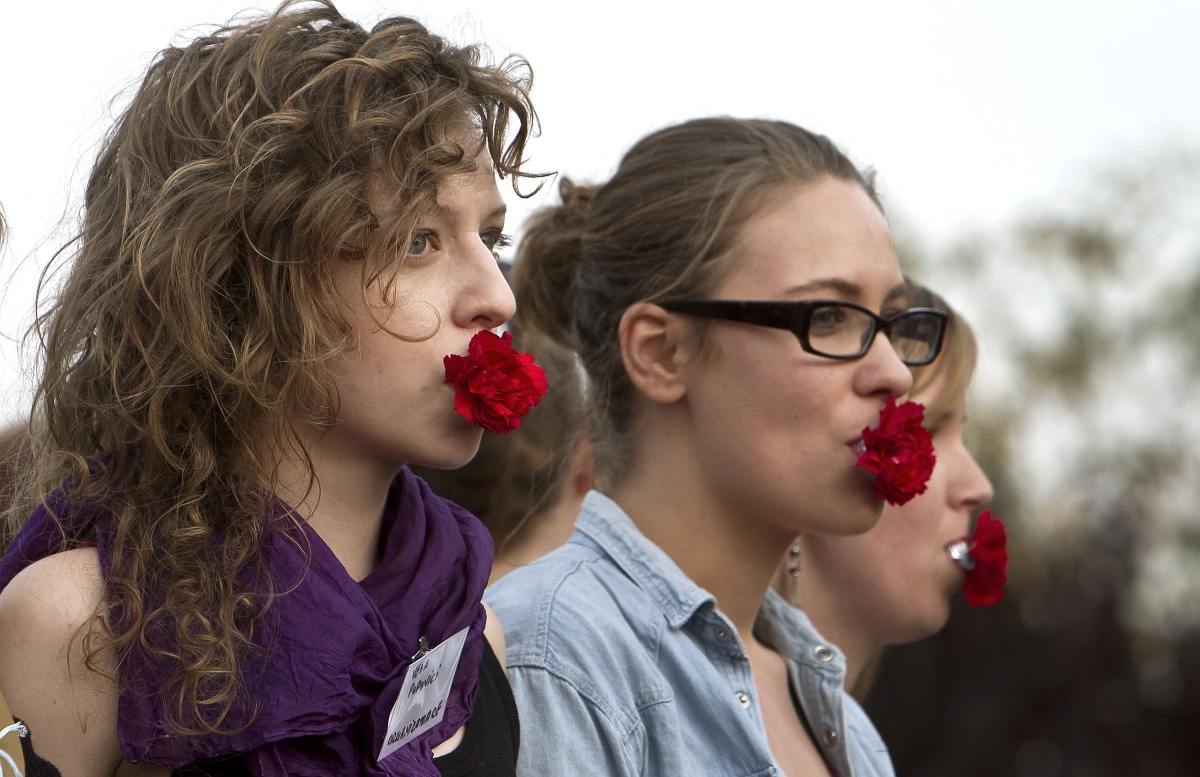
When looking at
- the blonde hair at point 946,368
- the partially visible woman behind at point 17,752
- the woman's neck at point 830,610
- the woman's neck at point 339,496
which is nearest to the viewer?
the partially visible woman behind at point 17,752

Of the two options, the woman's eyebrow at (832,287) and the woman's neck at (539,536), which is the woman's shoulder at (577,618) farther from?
the woman's neck at (539,536)

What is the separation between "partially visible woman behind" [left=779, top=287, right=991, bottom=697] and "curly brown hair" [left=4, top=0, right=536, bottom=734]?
6.89 feet

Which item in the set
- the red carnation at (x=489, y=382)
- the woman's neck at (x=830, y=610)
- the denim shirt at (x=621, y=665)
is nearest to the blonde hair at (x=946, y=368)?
the woman's neck at (x=830, y=610)

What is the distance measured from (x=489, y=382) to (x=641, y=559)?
37.9 inches

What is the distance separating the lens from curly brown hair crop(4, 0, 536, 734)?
195cm

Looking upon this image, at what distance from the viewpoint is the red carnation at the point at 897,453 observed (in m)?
2.70

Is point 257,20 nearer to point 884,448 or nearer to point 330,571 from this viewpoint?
point 330,571

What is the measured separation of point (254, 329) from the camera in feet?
6.63

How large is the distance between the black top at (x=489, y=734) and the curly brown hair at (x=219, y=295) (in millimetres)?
496

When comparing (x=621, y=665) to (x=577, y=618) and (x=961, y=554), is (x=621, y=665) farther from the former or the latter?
(x=961, y=554)

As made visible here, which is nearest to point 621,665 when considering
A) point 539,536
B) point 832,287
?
point 832,287

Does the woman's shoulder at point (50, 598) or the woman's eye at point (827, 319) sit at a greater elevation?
the woman's eye at point (827, 319)

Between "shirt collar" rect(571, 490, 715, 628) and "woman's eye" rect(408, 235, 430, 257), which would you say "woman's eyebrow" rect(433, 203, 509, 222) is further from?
"shirt collar" rect(571, 490, 715, 628)

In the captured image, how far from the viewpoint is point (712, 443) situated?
113 inches
